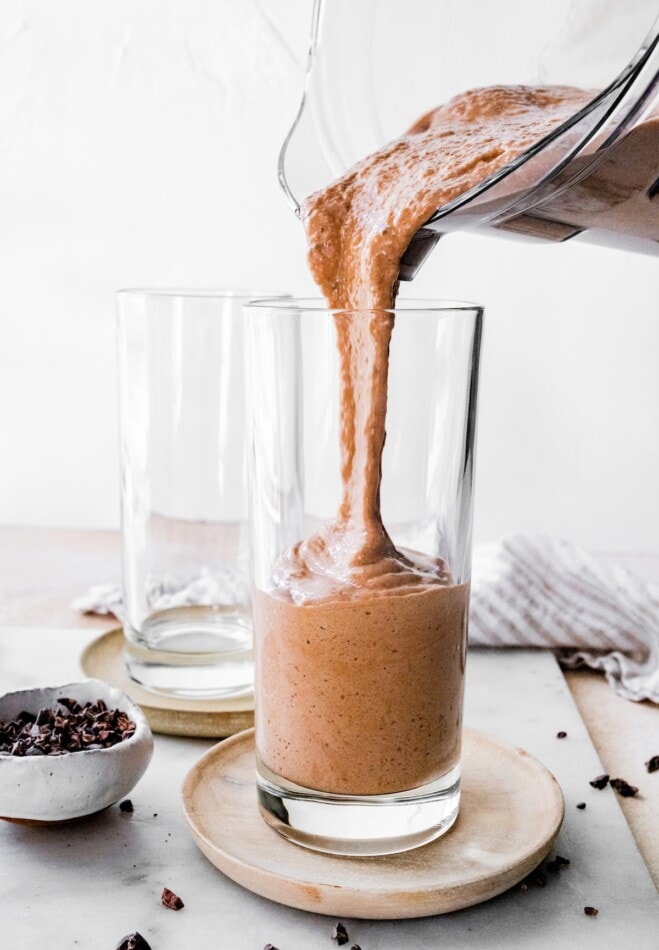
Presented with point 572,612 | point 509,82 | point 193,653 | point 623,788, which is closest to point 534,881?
point 623,788

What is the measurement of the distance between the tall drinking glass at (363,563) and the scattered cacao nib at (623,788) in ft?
0.71

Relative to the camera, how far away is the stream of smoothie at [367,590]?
77 centimetres

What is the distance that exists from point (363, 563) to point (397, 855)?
21cm

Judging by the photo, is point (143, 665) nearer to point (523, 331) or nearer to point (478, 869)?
point (478, 869)

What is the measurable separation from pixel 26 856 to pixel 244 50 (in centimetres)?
129

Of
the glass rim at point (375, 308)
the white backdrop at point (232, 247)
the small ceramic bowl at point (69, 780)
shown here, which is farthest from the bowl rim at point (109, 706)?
the white backdrop at point (232, 247)

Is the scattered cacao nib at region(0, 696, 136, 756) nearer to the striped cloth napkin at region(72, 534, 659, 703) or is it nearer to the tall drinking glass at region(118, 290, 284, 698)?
the tall drinking glass at region(118, 290, 284, 698)

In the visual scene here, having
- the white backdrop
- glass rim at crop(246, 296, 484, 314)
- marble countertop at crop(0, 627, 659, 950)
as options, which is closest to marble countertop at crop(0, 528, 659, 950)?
marble countertop at crop(0, 627, 659, 950)

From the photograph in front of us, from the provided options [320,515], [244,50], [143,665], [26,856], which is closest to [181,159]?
[244,50]

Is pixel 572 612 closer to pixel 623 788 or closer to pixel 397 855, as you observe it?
pixel 623 788

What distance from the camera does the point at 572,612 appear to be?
131 cm

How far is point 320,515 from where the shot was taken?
82 cm

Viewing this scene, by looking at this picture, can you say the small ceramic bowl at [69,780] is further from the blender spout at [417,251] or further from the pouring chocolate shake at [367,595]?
the blender spout at [417,251]

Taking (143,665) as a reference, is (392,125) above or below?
above
